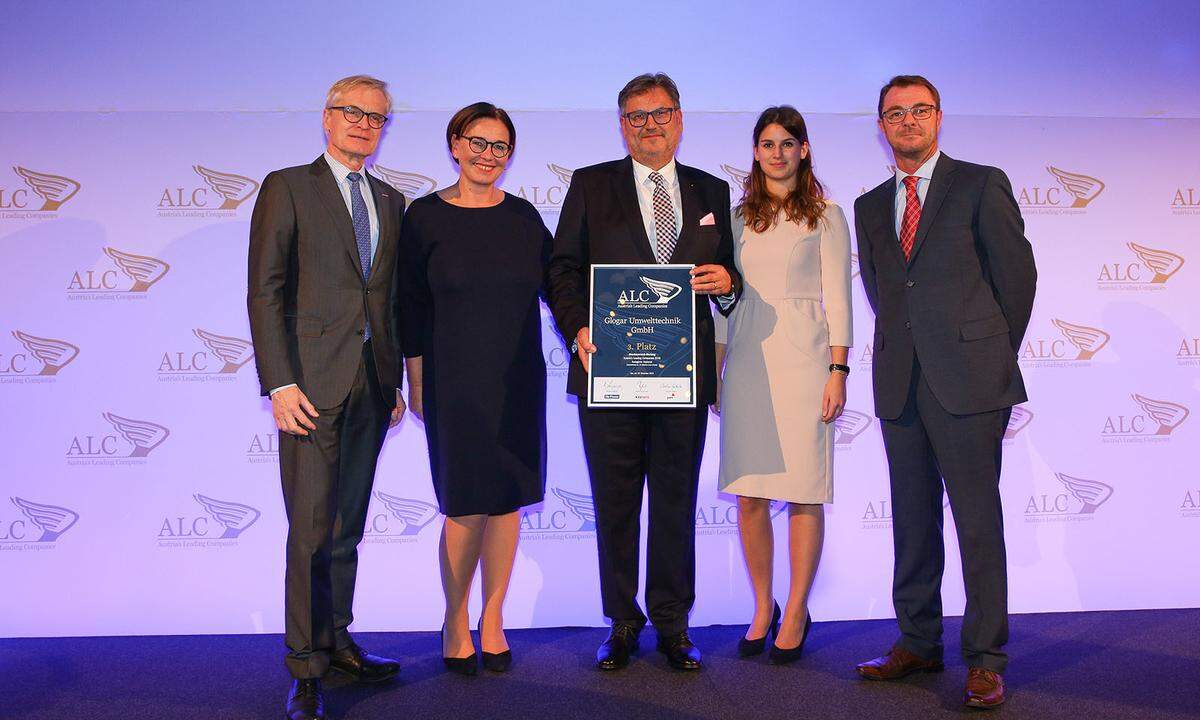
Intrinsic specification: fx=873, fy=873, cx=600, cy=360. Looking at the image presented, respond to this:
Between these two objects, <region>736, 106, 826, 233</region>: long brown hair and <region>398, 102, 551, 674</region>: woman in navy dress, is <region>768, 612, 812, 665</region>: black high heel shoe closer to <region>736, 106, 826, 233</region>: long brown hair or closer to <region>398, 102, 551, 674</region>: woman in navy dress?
<region>398, 102, 551, 674</region>: woman in navy dress

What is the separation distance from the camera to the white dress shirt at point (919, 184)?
8.77ft

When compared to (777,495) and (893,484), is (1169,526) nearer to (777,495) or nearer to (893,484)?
(893,484)

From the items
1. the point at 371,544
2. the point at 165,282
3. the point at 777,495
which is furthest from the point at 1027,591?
the point at 165,282

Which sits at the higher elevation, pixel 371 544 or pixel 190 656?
pixel 371 544

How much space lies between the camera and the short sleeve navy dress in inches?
106

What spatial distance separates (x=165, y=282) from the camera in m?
3.44

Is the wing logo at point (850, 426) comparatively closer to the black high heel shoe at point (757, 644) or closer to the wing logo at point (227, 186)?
the black high heel shoe at point (757, 644)

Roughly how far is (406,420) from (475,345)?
90cm

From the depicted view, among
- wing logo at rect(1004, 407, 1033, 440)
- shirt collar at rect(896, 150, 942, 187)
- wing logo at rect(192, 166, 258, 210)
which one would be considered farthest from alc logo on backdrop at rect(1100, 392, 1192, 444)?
wing logo at rect(192, 166, 258, 210)

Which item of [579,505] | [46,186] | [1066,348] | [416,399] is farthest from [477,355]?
[1066,348]

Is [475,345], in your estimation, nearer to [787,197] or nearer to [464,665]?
[464,665]

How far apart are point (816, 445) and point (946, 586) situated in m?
1.17

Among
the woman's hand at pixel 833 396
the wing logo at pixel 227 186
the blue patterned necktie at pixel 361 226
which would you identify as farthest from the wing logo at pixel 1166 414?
the wing logo at pixel 227 186

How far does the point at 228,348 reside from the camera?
11.3 feet
